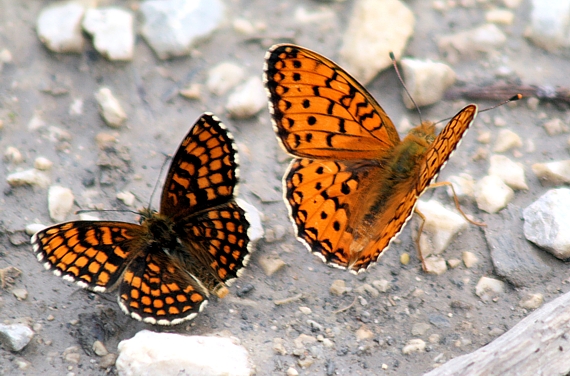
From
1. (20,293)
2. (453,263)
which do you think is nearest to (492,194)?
(453,263)

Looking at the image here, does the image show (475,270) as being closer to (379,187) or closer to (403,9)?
(379,187)

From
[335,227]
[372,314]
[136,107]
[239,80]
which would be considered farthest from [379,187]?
[136,107]

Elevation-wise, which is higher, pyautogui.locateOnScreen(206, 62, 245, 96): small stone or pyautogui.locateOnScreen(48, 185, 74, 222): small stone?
pyautogui.locateOnScreen(206, 62, 245, 96): small stone

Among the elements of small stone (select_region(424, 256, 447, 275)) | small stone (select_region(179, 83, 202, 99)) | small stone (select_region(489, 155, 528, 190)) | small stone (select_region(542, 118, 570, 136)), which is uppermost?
small stone (select_region(542, 118, 570, 136))

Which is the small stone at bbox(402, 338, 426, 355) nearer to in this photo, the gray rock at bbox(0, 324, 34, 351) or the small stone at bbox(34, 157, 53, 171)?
the gray rock at bbox(0, 324, 34, 351)

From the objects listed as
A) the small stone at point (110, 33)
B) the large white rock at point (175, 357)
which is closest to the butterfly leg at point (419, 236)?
the large white rock at point (175, 357)

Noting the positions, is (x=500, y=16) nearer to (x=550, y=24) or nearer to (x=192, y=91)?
(x=550, y=24)

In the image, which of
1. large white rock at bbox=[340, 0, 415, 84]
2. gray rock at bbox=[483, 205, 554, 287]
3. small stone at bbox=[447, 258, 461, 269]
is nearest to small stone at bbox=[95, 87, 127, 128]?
large white rock at bbox=[340, 0, 415, 84]
